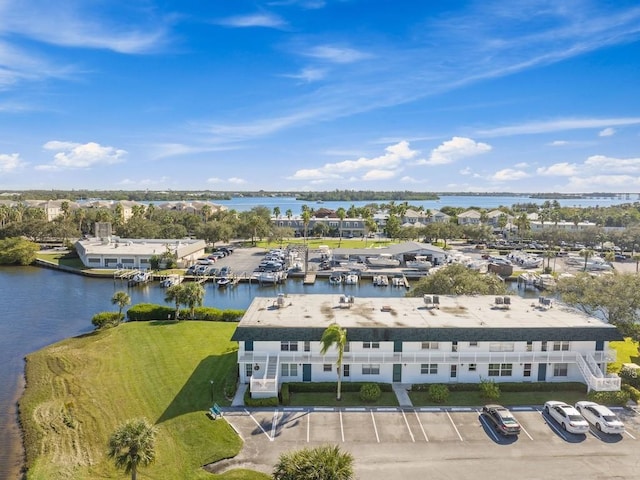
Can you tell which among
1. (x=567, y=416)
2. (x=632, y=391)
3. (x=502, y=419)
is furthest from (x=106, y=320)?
(x=632, y=391)

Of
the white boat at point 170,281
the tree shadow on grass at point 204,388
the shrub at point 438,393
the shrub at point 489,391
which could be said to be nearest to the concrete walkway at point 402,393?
the shrub at point 438,393

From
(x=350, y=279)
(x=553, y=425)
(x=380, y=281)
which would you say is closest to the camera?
(x=553, y=425)

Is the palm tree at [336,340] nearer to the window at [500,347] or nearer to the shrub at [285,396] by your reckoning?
the shrub at [285,396]

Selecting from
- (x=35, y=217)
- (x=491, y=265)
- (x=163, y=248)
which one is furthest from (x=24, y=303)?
(x=35, y=217)

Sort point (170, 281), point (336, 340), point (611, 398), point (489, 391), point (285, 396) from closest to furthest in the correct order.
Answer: point (336, 340) < point (285, 396) < point (611, 398) < point (489, 391) < point (170, 281)

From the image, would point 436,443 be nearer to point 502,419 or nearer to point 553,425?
point 502,419

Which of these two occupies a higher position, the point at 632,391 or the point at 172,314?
the point at 172,314

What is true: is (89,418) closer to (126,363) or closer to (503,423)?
(126,363)
